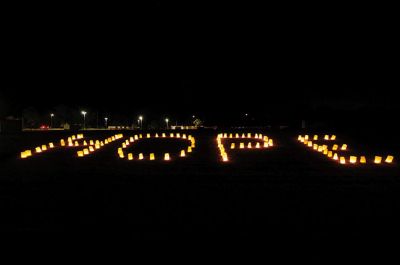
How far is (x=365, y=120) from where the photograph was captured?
159 ft

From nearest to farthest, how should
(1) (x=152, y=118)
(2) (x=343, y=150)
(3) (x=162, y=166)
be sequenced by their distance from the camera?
(3) (x=162, y=166)
(2) (x=343, y=150)
(1) (x=152, y=118)

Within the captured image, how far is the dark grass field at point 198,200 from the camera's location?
26.6 feet

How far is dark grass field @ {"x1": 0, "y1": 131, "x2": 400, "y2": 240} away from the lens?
8102mm

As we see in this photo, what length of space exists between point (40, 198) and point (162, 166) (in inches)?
288

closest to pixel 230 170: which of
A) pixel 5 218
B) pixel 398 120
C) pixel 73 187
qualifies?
pixel 73 187

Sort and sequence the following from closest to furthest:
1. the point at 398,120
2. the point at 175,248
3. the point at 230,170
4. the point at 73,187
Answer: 1. the point at 175,248
2. the point at 73,187
3. the point at 230,170
4. the point at 398,120

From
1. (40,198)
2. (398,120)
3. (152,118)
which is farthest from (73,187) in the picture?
(152,118)

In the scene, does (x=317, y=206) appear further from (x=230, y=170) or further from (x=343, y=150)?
(x=343, y=150)

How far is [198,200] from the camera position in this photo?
436 inches

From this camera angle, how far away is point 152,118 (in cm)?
9731

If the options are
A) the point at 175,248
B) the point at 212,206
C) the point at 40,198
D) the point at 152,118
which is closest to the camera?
the point at 175,248

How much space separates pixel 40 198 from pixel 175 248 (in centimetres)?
568

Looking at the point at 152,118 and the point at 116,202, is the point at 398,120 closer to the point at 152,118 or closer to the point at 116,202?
the point at 116,202

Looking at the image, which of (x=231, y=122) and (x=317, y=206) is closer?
(x=317, y=206)
